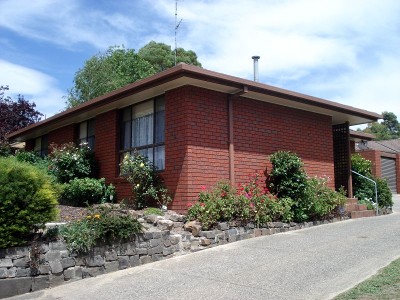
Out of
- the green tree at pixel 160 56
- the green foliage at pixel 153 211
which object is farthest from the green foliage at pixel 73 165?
the green tree at pixel 160 56

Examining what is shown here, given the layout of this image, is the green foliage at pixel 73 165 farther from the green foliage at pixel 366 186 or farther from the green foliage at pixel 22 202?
the green foliage at pixel 366 186

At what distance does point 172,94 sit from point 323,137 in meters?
5.18

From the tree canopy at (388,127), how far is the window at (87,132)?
174ft

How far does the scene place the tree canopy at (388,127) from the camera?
6348 cm

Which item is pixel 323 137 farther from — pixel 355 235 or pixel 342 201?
pixel 355 235

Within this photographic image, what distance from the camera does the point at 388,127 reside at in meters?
69.5

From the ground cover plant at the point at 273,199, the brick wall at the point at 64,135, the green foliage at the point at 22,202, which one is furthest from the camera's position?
the brick wall at the point at 64,135

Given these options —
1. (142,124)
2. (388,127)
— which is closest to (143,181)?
(142,124)

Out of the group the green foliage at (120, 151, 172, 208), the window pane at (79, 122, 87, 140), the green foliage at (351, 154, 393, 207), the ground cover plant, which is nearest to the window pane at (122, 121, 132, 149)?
the green foliage at (120, 151, 172, 208)

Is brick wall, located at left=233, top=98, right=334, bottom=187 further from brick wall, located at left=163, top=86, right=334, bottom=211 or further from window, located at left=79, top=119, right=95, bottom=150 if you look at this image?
window, located at left=79, top=119, right=95, bottom=150

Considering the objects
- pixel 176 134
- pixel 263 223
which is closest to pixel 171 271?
pixel 263 223

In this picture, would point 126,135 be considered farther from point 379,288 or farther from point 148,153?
point 379,288

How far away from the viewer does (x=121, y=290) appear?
6.67m

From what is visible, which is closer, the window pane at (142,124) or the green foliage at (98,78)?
the window pane at (142,124)
